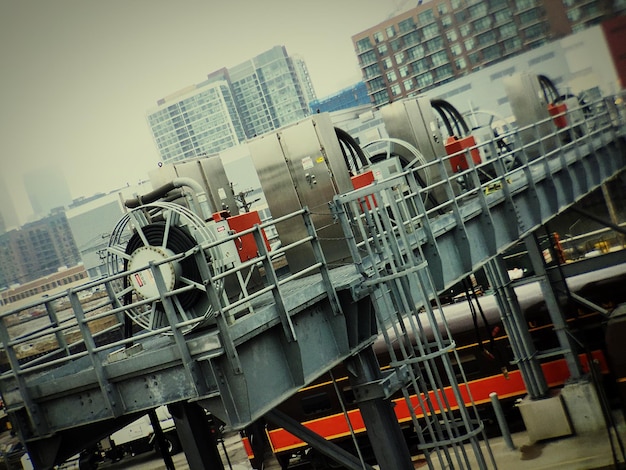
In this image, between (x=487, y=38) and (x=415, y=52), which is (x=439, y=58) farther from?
(x=487, y=38)

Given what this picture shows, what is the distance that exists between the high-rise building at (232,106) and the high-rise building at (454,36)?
842cm

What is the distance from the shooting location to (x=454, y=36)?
95.2 ft

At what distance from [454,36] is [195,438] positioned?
26.0 m

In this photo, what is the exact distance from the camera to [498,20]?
18.4 meters

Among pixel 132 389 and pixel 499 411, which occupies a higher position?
pixel 132 389

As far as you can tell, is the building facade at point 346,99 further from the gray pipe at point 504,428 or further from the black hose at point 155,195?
the black hose at point 155,195

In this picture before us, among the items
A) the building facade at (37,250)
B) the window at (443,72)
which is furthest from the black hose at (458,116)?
the building facade at (37,250)

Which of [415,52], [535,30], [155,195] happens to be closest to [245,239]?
[155,195]

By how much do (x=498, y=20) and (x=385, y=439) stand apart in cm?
1459

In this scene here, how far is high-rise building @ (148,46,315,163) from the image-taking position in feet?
174

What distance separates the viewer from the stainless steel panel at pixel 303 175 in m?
10.2

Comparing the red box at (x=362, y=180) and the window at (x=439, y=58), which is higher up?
the window at (x=439, y=58)

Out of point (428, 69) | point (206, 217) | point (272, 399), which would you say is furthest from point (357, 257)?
point (428, 69)

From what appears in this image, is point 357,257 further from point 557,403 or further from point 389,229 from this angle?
point 557,403
